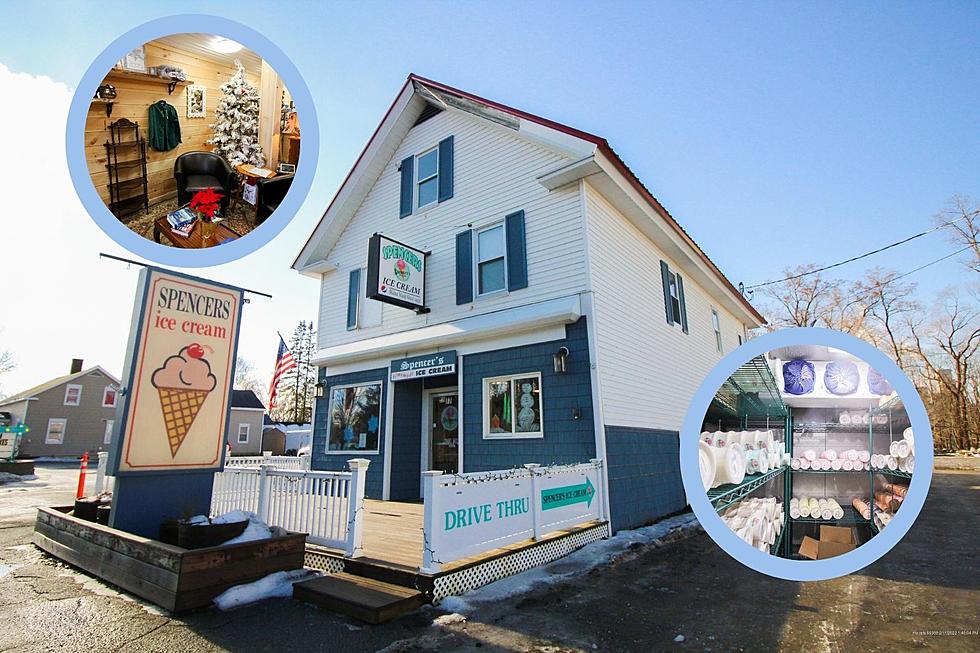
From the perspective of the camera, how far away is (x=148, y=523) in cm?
532

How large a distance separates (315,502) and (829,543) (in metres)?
5.49

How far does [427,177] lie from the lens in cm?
1075

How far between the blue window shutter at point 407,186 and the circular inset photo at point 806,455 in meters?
10.4

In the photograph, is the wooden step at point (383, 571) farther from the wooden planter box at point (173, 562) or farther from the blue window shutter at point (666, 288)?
the blue window shutter at point (666, 288)

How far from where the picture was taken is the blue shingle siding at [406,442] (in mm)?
9797

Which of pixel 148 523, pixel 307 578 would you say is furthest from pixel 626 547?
pixel 148 523

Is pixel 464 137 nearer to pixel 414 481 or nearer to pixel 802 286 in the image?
pixel 414 481

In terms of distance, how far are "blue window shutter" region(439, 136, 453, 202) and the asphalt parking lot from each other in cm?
739

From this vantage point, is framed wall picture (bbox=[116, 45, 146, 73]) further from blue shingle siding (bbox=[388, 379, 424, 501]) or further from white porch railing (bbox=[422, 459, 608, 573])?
blue shingle siding (bbox=[388, 379, 424, 501])

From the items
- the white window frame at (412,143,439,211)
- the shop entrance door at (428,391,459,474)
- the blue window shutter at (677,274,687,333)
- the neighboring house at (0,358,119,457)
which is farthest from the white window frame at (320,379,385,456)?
the neighboring house at (0,358,119,457)

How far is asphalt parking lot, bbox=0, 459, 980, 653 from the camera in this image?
3.45 meters

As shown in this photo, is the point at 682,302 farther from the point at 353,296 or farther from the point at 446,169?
the point at 353,296

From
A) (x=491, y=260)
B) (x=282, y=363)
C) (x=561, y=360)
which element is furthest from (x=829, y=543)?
(x=282, y=363)

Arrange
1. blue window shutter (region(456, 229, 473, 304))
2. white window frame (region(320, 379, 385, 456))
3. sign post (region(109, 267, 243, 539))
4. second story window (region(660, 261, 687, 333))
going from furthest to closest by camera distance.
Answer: second story window (region(660, 261, 687, 333)), white window frame (region(320, 379, 385, 456)), blue window shutter (region(456, 229, 473, 304)), sign post (region(109, 267, 243, 539))
